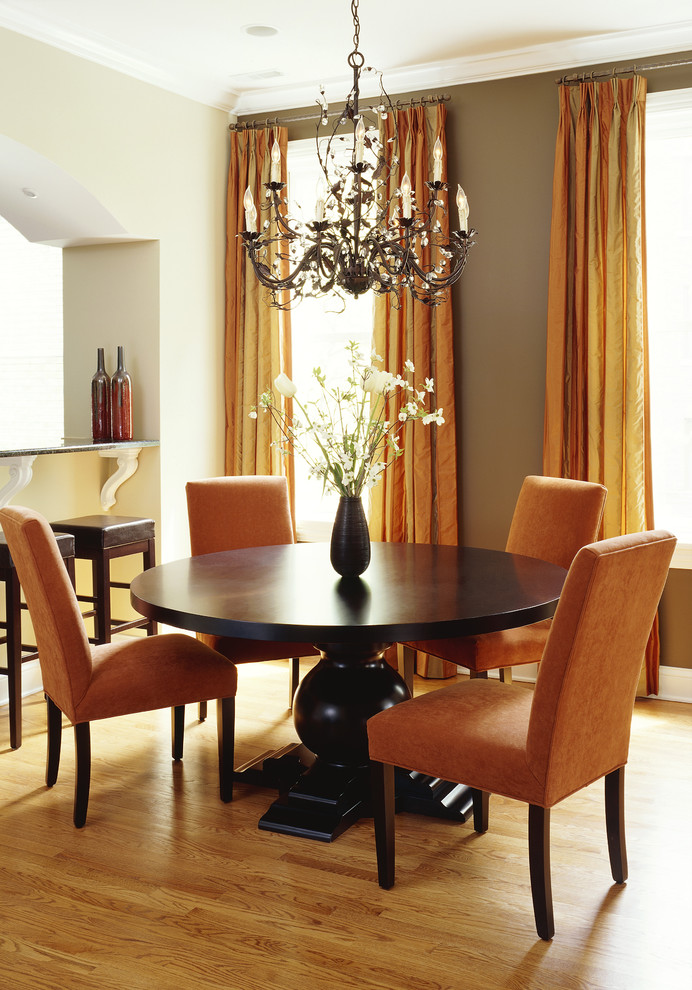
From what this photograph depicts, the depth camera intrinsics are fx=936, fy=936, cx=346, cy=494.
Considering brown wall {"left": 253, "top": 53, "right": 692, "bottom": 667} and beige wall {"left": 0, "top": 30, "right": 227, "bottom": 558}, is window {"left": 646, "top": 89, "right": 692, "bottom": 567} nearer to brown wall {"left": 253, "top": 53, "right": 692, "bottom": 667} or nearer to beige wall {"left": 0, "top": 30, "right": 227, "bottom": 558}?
brown wall {"left": 253, "top": 53, "right": 692, "bottom": 667}

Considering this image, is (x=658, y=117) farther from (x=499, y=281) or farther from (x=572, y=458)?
(x=572, y=458)

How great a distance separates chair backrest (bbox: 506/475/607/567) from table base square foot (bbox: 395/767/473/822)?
0.96 metres

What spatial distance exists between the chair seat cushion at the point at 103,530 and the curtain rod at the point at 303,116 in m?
2.11

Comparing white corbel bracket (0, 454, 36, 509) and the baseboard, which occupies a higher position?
white corbel bracket (0, 454, 36, 509)

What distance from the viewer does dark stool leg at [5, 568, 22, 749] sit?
3594 mm

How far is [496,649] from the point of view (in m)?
3.28

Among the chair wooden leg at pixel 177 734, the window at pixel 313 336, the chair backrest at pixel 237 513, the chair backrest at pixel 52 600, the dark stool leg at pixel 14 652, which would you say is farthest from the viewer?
the window at pixel 313 336

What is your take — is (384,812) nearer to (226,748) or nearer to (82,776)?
(226,748)

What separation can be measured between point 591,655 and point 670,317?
251cm

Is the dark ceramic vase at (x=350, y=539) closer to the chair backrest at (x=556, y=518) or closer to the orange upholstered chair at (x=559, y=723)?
→ the orange upholstered chair at (x=559, y=723)

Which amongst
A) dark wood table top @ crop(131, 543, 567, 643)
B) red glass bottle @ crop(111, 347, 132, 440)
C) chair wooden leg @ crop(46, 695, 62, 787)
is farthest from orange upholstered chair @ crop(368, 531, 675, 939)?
red glass bottle @ crop(111, 347, 132, 440)

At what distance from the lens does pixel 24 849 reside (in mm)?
2775

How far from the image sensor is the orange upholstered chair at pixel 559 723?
215 centimetres

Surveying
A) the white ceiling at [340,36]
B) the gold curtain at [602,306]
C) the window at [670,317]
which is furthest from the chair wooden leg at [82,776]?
the white ceiling at [340,36]
